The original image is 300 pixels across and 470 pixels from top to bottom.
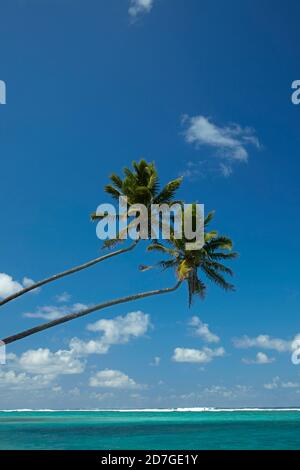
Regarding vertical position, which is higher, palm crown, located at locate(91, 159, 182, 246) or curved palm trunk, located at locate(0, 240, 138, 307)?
palm crown, located at locate(91, 159, 182, 246)

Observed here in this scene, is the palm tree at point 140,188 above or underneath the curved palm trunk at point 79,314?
above

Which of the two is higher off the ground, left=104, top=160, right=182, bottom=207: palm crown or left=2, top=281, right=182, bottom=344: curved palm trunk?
left=104, top=160, right=182, bottom=207: palm crown

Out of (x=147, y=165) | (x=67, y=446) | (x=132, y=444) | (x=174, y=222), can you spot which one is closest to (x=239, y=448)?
(x=132, y=444)

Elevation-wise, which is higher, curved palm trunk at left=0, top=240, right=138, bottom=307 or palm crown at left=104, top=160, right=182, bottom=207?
palm crown at left=104, top=160, right=182, bottom=207

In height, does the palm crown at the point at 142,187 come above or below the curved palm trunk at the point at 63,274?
above

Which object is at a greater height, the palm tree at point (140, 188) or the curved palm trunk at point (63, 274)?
the palm tree at point (140, 188)

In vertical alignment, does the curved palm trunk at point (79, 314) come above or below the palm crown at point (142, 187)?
below

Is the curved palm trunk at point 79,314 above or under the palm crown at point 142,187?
under

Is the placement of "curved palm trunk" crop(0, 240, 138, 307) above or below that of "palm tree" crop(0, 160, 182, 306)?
below
